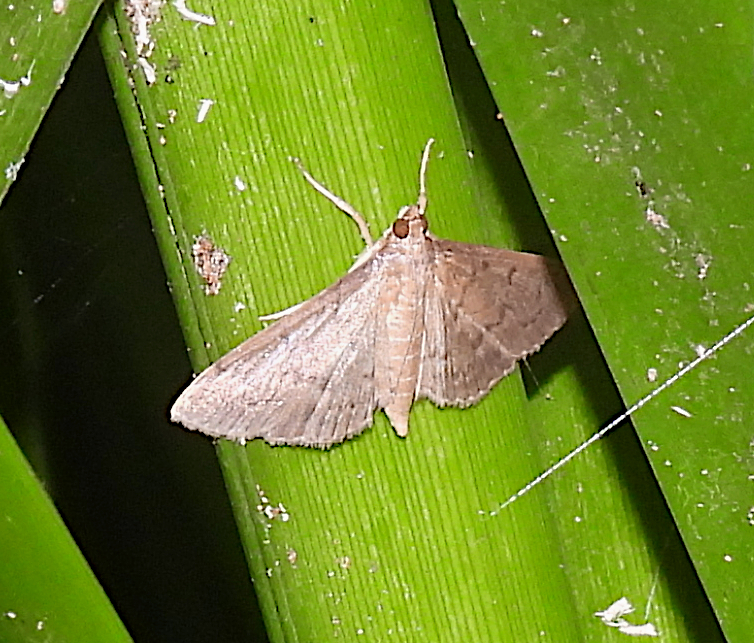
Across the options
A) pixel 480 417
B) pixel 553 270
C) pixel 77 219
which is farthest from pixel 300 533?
pixel 77 219

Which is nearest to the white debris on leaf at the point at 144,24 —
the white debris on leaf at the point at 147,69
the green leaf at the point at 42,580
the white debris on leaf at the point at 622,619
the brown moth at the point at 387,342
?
the white debris on leaf at the point at 147,69

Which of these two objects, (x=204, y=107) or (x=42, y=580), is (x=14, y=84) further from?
(x=42, y=580)

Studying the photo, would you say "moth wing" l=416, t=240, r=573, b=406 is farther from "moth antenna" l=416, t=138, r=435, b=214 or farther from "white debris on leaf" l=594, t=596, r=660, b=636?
"white debris on leaf" l=594, t=596, r=660, b=636

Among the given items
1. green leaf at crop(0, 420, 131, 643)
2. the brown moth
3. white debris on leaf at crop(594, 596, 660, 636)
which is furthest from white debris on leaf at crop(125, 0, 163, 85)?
white debris on leaf at crop(594, 596, 660, 636)

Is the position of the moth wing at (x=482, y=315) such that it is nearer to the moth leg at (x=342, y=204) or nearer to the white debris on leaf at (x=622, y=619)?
the moth leg at (x=342, y=204)

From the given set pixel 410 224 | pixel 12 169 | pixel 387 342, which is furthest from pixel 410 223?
pixel 12 169

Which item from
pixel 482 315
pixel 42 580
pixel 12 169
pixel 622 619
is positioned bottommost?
pixel 622 619

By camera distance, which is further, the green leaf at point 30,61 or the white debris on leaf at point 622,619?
the white debris on leaf at point 622,619

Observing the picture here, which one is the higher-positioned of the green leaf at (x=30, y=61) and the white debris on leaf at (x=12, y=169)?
the green leaf at (x=30, y=61)

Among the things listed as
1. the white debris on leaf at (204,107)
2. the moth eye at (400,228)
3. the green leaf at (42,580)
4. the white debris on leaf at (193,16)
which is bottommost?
the green leaf at (42,580)
